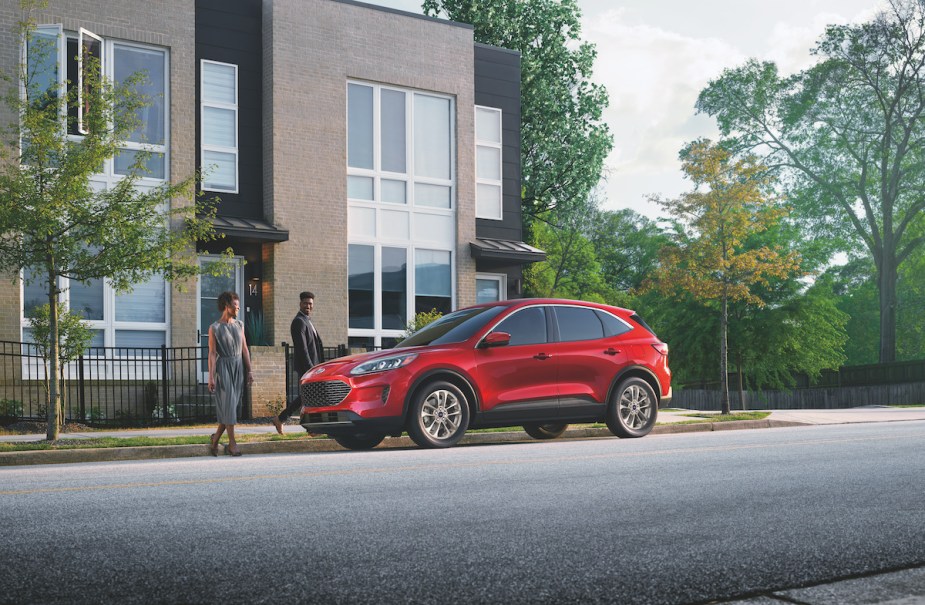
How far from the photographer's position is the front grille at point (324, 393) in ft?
41.5

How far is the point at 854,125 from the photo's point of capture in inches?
1887

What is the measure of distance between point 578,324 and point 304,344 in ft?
12.3

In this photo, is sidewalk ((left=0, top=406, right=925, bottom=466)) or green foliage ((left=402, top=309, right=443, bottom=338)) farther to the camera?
green foliage ((left=402, top=309, right=443, bottom=338))

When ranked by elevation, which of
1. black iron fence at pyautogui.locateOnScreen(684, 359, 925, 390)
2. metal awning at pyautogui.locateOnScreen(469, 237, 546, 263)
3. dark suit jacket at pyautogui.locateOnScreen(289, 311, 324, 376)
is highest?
metal awning at pyautogui.locateOnScreen(469, 237, 546, 263)

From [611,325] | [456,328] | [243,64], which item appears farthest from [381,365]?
[243,64]

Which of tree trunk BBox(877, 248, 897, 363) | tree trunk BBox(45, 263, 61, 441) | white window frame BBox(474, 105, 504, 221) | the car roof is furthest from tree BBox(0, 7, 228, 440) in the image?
tree trunk BBox(877, 248, 897, 363)

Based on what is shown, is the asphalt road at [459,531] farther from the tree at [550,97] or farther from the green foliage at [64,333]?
the tree at [550,97]

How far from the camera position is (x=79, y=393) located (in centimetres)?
1902

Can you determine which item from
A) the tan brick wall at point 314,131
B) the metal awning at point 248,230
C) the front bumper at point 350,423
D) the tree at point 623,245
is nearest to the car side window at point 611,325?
the front bumper at point 350,423

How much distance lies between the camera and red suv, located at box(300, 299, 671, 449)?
41.4 ft

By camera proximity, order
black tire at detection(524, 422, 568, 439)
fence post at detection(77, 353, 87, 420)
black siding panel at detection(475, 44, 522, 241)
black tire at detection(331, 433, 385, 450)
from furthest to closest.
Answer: black siding panel at detection(475, 44, 522, 241) < fence post at detection(77, 353, 87, 420) < black tire at detection(524, 422, 568, 439) < black tire at detection(331, 433, 385, 450)

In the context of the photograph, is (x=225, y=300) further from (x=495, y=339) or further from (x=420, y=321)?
(x=420, y=321)

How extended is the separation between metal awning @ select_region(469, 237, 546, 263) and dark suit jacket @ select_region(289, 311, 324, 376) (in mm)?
11044

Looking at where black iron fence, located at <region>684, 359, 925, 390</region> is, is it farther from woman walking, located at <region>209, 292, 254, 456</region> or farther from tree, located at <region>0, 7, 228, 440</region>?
woman walking, located at <region>209, 292, 254, 456</region>
